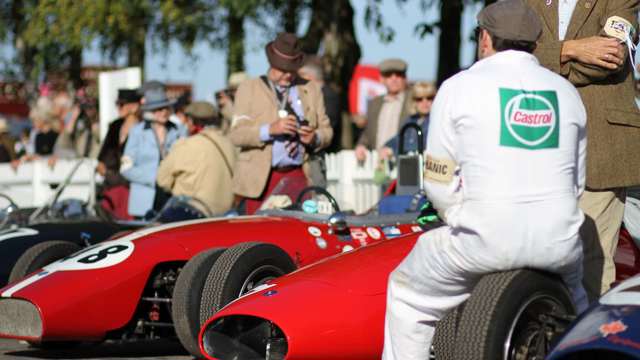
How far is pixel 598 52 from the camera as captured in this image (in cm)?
596

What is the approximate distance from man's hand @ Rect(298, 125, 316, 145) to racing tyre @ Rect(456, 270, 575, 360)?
4433mm

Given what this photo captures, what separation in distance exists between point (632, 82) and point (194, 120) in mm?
6068

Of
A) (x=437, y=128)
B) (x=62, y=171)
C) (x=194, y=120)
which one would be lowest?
(x=62, y=171)

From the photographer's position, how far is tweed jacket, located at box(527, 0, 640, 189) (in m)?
6.04

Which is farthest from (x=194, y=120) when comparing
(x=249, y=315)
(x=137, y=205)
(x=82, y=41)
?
(x=82, y=41)

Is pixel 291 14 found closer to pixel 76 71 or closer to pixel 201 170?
Answer: pixel 201 170

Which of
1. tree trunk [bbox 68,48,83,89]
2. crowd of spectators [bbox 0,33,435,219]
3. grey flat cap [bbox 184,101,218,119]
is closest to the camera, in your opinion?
crowd of spectators [bbox 0,33,435,219]

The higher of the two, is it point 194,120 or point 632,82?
point 632,82

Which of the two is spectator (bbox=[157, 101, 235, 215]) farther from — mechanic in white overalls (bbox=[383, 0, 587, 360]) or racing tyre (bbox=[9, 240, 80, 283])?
mechanic in white overalls (bbox=[383, 0, 587, 360])

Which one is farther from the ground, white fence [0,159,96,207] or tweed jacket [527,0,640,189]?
tweed jacket [527,0,640,189]

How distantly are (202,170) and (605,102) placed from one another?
5.42 m

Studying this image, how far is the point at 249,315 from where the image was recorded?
628cm

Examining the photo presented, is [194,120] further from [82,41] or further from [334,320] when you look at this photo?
[82,41]

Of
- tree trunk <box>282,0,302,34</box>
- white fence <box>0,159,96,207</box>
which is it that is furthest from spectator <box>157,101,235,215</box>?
tree trunk <box>282,0,302,34</box>
